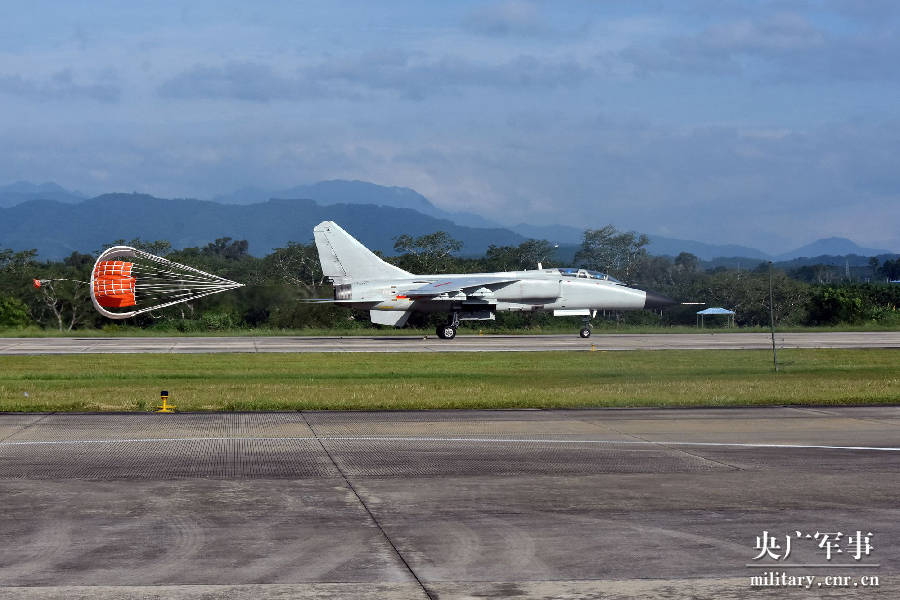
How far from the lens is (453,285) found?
44.2m

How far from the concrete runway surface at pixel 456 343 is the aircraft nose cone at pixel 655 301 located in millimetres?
1584

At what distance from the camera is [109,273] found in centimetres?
3597

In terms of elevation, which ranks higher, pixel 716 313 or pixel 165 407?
pixel 716 313

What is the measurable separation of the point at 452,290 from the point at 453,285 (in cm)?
48

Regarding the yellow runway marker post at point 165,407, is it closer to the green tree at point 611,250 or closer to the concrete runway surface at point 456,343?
the concrete runway surface at point 456,343

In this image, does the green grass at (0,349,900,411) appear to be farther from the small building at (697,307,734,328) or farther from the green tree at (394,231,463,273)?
the green tree at (394,231,463,273)

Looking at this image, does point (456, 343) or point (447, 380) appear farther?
point (456, 343)

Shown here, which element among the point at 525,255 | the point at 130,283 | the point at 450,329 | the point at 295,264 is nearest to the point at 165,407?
the point at 130,283

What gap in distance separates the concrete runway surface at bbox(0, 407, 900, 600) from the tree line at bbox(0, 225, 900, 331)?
1270 inches

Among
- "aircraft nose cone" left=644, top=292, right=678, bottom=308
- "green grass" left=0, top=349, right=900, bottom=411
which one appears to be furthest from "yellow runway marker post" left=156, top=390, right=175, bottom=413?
"aircraft nose cone" left=644, top=292, right=678, bottom=308

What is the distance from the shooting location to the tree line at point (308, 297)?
1979 inches

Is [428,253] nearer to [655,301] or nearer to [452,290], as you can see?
[655,301]

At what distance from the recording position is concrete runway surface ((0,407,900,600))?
7.45 meters

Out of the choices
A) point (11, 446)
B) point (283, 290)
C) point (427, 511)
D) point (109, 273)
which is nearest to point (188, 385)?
point (11, 446)
